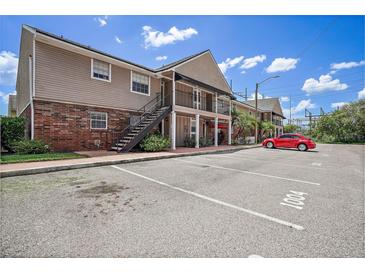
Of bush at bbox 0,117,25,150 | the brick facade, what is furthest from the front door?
bush at bbox 0,117,25,150

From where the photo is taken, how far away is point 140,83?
46.6 ft

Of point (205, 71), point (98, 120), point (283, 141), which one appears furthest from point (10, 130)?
point (283, 141)

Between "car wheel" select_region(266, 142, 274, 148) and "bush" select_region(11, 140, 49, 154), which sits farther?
"car wheel" select_region(266, 142, 274, 148)

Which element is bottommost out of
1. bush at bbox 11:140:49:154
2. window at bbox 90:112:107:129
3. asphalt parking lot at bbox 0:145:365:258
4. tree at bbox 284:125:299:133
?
asphalt parking lot at bbox 0:145:365:258

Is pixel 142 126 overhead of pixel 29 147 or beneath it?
overhead

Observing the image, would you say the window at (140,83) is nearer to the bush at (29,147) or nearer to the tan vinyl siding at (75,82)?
the tan vinyl siding at (75,82)

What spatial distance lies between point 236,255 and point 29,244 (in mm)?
2537

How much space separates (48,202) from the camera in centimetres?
370

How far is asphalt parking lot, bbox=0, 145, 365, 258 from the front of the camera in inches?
89.3

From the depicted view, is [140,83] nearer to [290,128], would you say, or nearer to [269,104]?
[269,104]

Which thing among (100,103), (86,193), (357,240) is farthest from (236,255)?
(100,103)

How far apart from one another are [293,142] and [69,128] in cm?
1807

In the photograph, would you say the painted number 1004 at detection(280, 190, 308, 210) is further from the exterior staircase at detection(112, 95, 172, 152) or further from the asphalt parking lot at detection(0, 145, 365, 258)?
the exterior staircase at detection(112, 95, 172, 152)

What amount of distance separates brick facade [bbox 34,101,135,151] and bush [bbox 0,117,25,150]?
4.20 feet
